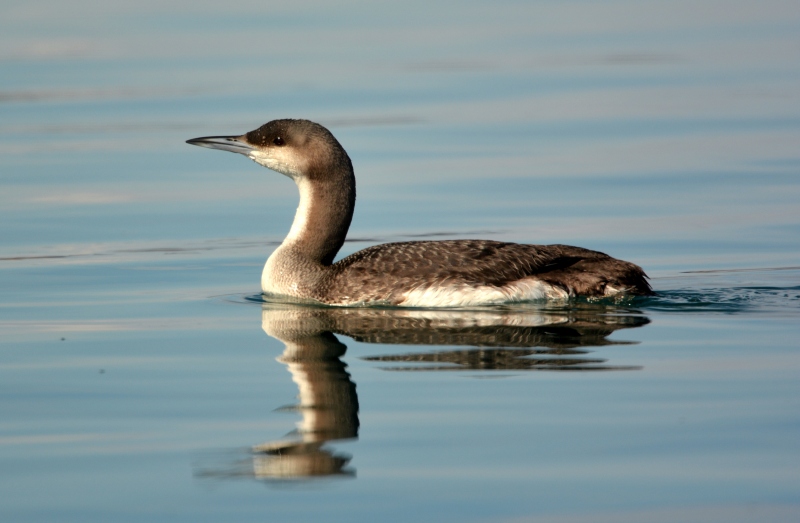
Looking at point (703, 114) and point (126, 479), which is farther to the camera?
point (703, 114)

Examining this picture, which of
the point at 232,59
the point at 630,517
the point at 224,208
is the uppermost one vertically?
the point at 232,59

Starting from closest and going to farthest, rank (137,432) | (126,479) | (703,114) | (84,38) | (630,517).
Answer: (630,517)
(126,479)
(137,432)
(703,114)
(84,38)

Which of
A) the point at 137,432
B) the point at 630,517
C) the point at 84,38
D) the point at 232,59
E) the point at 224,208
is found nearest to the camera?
the point at 630,517

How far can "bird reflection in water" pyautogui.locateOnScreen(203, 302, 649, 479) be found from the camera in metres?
5.47

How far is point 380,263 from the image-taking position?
873 cm

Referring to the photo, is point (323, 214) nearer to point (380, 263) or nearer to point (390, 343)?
point (380, 263)

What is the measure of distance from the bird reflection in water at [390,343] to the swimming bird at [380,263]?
0.13 metres

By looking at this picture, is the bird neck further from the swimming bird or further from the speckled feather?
the speckled feather

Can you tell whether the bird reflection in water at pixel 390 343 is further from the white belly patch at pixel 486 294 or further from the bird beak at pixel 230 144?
the bird beak at pixel 230 144

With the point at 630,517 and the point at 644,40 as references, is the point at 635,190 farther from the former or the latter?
the point at 644,40

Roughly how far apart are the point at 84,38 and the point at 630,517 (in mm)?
19373

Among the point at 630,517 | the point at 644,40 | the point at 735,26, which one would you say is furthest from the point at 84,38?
the point at 630,517

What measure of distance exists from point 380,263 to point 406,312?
449 millimetres

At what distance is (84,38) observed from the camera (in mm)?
22578
